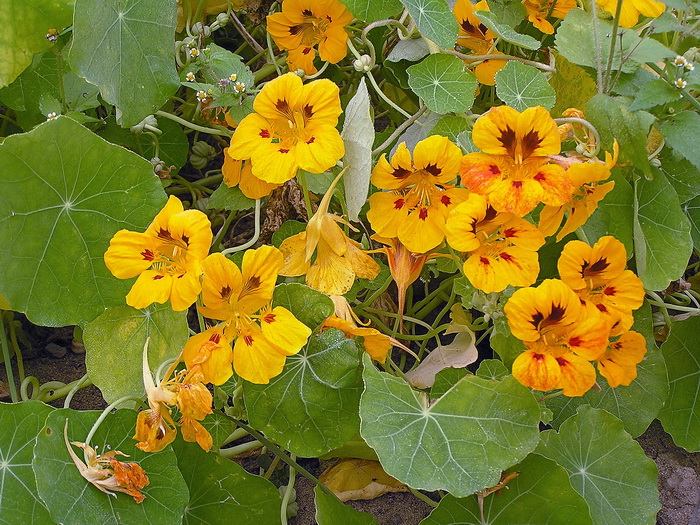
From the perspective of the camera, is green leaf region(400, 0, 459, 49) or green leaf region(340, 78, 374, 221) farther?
green leaf region(400, 0, 459, 49)

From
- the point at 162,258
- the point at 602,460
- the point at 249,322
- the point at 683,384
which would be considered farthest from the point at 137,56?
the point at 683,384

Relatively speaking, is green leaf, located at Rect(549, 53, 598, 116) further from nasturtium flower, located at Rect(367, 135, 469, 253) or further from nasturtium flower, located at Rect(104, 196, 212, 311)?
nasturtium flower, located at Rect(104, 196, 212, 311)

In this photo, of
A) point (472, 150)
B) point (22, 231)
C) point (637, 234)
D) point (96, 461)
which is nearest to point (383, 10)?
point (472, 150)

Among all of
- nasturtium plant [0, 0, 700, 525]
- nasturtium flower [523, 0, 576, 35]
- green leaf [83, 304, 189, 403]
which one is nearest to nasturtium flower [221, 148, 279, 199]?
nasturtium plant [0, 0, 700, 525]

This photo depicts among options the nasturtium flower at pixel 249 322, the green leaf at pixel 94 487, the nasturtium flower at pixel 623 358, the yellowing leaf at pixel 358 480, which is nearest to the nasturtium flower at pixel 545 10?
the nasturtium flower at pixel 623 358

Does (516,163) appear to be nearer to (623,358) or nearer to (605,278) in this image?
(605,278)

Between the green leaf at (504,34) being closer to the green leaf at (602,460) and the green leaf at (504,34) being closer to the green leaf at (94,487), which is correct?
the green leaf at (602,460)
